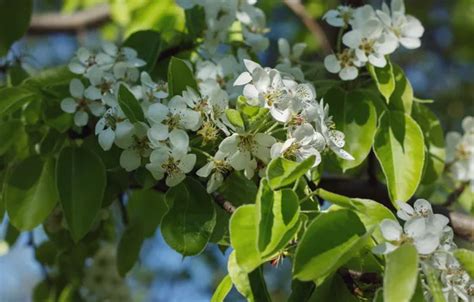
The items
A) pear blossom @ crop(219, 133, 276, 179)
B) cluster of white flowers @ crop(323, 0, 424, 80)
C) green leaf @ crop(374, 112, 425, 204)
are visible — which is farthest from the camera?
cluster of white flowers @ crop(323, 0, 424, 80)

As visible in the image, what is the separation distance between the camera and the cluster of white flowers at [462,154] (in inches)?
75.8

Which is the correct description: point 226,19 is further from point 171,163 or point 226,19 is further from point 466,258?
point 466,258

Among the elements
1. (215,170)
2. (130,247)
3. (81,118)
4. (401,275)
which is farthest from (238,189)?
(130,247)

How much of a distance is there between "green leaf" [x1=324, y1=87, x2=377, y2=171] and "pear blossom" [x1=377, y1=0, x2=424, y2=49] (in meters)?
0.16

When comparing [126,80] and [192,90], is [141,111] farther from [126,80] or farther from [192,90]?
[126,80]

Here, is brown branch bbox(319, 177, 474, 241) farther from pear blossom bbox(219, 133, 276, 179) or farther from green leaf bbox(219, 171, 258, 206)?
pear blossom bbox(219, 133, 276, 179)

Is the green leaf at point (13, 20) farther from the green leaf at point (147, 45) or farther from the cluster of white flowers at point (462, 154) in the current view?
the cluster of white flowers at point (462, 154)

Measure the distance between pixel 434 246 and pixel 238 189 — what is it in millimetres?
397

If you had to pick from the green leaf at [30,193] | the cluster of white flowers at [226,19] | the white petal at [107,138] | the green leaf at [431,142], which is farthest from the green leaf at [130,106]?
the green leaf at [431,142]

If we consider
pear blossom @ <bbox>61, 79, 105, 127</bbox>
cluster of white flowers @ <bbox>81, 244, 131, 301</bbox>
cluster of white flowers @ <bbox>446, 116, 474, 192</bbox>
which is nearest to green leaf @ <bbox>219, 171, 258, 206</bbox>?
pear blossom @ <bbox>61, 79, 105, 127</bbox>

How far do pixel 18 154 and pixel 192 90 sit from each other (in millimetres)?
470

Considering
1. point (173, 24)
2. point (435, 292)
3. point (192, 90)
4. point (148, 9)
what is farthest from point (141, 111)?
point (148, 9)

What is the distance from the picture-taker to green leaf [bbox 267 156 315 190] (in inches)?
42.1

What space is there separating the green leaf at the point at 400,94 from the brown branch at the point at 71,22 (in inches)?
64.9
